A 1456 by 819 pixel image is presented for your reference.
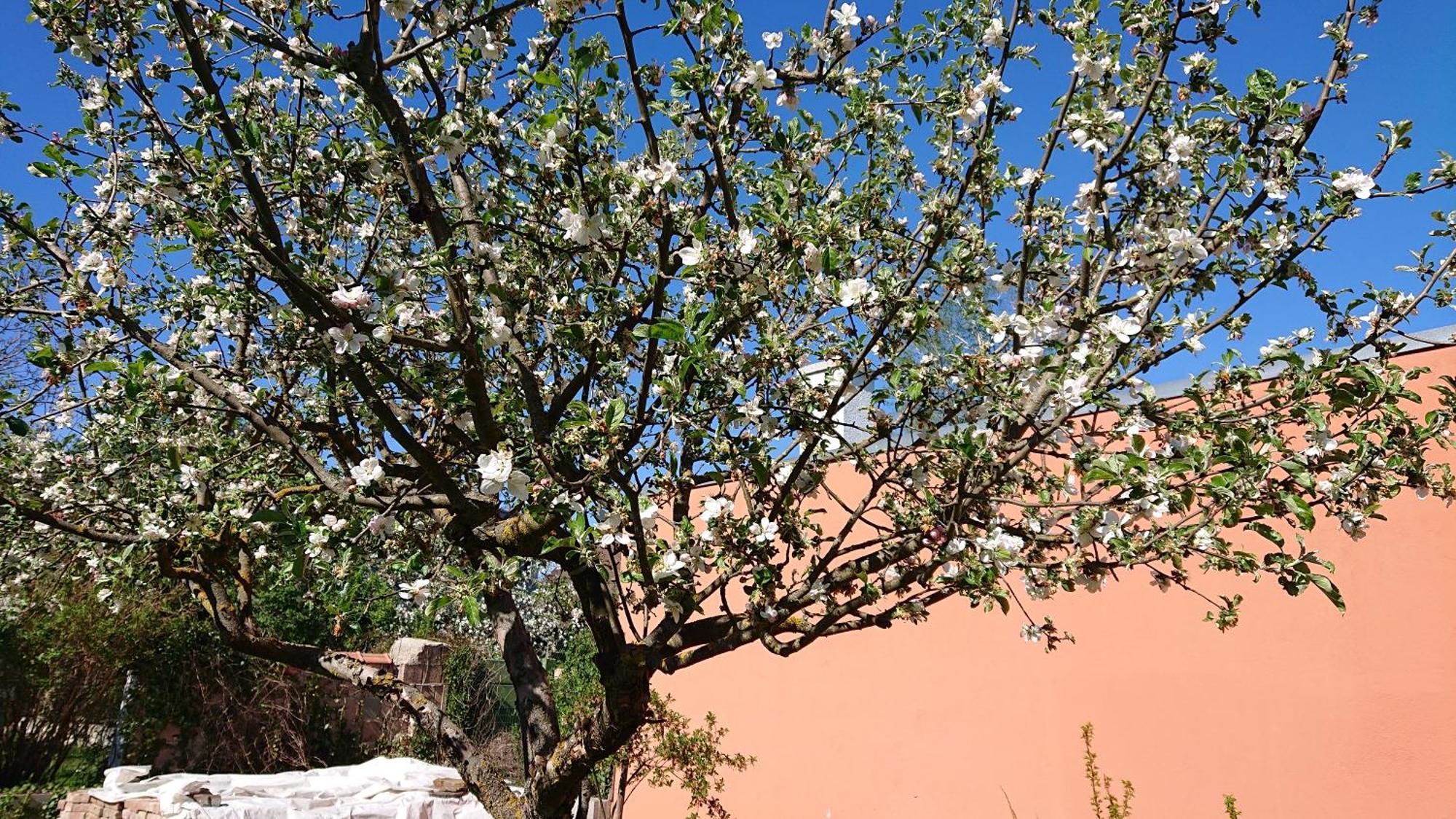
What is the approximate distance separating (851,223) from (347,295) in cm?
152

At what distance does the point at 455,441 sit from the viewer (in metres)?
2.82

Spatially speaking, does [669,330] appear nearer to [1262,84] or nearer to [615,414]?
[615,414]

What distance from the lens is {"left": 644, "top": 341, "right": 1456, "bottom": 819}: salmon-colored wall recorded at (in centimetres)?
426

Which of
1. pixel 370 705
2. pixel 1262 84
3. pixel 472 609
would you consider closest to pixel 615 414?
pixel 472 609

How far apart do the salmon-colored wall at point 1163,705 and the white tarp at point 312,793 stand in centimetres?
235

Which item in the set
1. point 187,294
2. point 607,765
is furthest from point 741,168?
point 607,765

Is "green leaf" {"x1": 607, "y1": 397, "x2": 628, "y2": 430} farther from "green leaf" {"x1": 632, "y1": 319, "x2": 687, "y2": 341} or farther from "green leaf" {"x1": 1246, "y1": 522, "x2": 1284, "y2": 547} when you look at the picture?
"green leaf" {"x1": 1246, "y1": 522, "x2": 1284, "y2": 547}

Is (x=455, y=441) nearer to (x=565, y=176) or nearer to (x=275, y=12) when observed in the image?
(x=565, y=176)

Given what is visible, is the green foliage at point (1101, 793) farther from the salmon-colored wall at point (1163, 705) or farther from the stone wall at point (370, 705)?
the stone wall at point (370, 705)

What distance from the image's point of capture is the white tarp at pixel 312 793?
5270 mm

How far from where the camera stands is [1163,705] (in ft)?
15.9

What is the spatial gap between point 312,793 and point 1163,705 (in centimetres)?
558

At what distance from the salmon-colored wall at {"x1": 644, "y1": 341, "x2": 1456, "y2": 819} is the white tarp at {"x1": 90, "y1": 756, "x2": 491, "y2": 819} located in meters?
2.35

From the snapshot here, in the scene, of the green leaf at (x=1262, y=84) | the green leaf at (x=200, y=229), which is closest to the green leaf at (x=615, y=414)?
the green leaf at (x=200, y=229)
